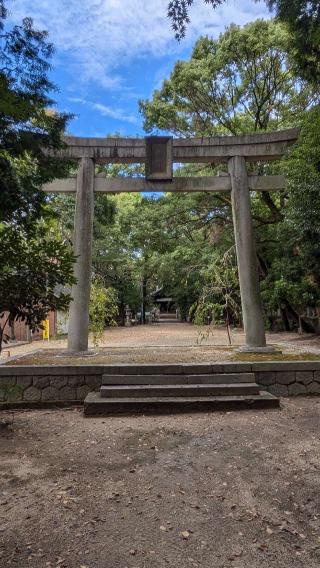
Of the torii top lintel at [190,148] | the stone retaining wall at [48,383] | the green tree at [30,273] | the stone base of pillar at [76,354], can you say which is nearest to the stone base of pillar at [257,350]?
the stone base of pillar at [76,354]

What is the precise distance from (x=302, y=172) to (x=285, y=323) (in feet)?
41.0

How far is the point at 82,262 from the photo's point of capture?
8.45 meters

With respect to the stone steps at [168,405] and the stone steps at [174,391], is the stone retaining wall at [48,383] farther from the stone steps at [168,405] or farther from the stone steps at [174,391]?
the stone steps at [168,405]

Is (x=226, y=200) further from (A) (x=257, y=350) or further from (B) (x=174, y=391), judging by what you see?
(B) (x=174, y=391)

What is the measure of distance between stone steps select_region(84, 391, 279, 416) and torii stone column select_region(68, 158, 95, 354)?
300 centimetres

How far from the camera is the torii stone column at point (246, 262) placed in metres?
8.60

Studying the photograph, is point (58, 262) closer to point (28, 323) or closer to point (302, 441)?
point (28, 323)

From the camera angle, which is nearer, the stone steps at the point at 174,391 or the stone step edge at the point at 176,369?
the stone steps at the point at 174,391

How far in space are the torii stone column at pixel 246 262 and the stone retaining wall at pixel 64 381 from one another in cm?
201

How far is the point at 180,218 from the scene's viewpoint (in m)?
15.7

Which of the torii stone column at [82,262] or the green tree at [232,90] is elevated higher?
the green tree at [232,90]

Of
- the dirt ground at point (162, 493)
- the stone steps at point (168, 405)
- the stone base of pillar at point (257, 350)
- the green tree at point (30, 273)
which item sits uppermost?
the green tree at point (30, 273)

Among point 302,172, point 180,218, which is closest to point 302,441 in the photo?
point 302,172

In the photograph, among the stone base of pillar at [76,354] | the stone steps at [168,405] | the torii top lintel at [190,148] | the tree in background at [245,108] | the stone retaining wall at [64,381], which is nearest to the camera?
the stone steps at [168,405]
